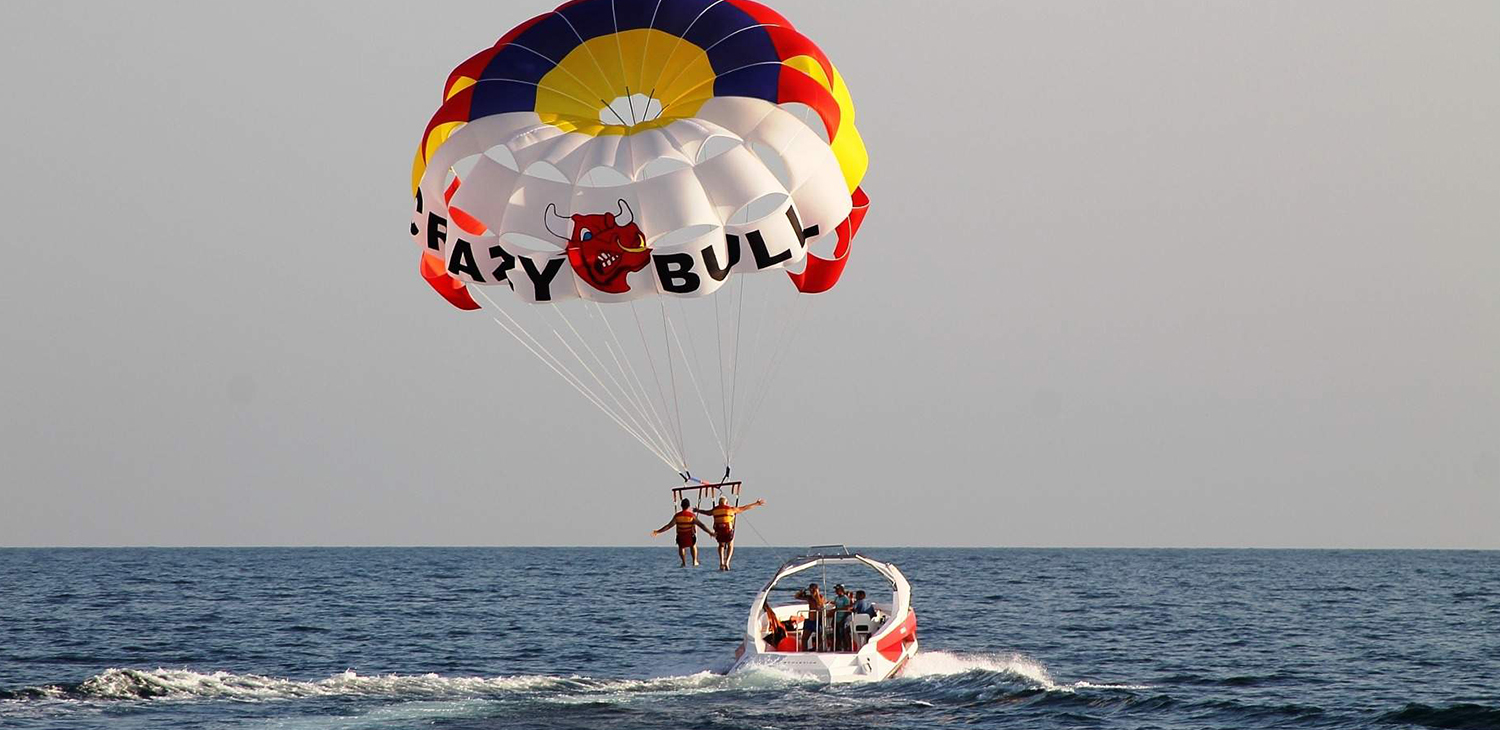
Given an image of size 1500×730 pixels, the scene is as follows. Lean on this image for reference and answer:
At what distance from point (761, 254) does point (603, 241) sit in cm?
192

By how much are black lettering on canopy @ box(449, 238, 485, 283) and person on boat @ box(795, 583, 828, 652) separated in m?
6.73

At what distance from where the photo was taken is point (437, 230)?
18.8 m

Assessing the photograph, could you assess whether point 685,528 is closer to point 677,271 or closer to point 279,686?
point 677,271

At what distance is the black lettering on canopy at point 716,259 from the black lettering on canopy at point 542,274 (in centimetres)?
193

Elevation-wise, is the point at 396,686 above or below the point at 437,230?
below

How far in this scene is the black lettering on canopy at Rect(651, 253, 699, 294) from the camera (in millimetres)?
18156

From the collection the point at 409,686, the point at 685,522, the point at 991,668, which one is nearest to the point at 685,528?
the point at 685,522

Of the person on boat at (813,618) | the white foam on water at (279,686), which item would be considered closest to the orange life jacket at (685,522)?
the person on boat at (813,618)

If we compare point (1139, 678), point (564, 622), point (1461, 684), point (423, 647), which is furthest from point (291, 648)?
point (1461, 684)

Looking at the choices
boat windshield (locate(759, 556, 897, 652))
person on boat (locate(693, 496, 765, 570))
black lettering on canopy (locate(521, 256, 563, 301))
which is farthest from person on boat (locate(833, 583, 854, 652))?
black lettering on canopy (locate(521, 256, 563, 301))

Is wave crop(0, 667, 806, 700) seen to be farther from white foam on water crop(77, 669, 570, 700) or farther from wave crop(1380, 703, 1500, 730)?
wave crop(1380, 703, 1500, 730)

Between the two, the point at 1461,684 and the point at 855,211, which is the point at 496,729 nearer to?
the point at 855,211

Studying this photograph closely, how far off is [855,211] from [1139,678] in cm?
1022

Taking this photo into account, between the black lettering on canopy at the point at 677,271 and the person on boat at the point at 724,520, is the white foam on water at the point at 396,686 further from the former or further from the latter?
the black lettering on canopy at the point at 677,271
